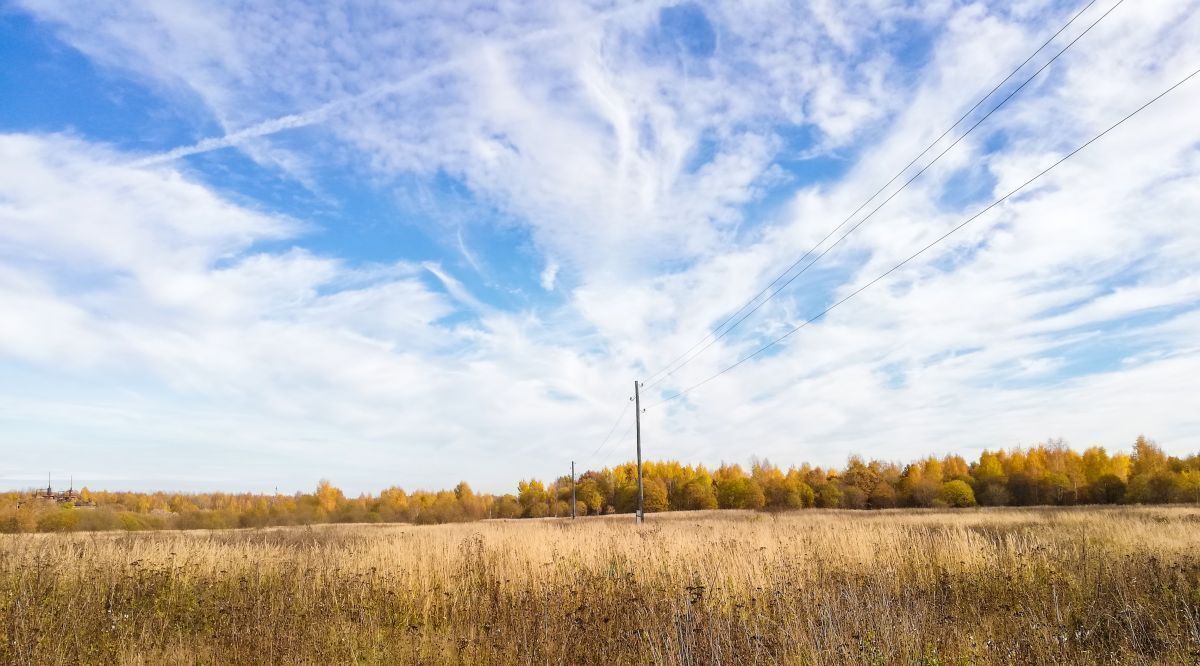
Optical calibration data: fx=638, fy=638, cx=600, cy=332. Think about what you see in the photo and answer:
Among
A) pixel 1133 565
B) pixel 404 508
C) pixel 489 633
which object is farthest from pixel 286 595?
pixel 404 508

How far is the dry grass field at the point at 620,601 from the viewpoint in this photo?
6.22 metres

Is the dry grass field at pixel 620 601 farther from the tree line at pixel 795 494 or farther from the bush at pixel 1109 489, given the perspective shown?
the bush at pixel 1109 489

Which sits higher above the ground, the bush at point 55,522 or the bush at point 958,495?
the bush at point 55,522

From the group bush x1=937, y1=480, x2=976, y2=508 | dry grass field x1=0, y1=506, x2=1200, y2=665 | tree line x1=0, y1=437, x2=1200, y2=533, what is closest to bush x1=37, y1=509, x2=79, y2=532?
tree line x1=0, y1=437, x2=1200, y2=533

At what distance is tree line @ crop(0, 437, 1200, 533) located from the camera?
207 ft

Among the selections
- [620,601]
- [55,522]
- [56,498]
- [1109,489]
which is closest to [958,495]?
[1109,489]

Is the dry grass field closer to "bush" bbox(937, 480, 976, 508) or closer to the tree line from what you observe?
the tree line

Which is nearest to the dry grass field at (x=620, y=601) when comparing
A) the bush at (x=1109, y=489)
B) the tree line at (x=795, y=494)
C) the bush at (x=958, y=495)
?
the tree line at (x=795, y=494)

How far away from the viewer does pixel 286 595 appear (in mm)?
9516

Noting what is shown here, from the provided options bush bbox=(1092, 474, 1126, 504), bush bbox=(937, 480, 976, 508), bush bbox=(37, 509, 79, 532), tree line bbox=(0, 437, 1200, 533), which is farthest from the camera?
bush bbox=(937, 480, 976, 508)

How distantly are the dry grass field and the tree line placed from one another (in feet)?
179

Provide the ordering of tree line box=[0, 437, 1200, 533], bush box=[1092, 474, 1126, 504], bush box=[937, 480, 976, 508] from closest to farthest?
tree line box=[0, 437, 1200, 533] → bush box=[1092, 474, 1126, 504] → bush box=[937, 480, 976, 508]

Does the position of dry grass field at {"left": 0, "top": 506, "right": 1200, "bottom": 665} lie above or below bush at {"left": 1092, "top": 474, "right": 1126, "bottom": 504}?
above

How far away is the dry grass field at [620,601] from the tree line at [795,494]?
54.7 meters
